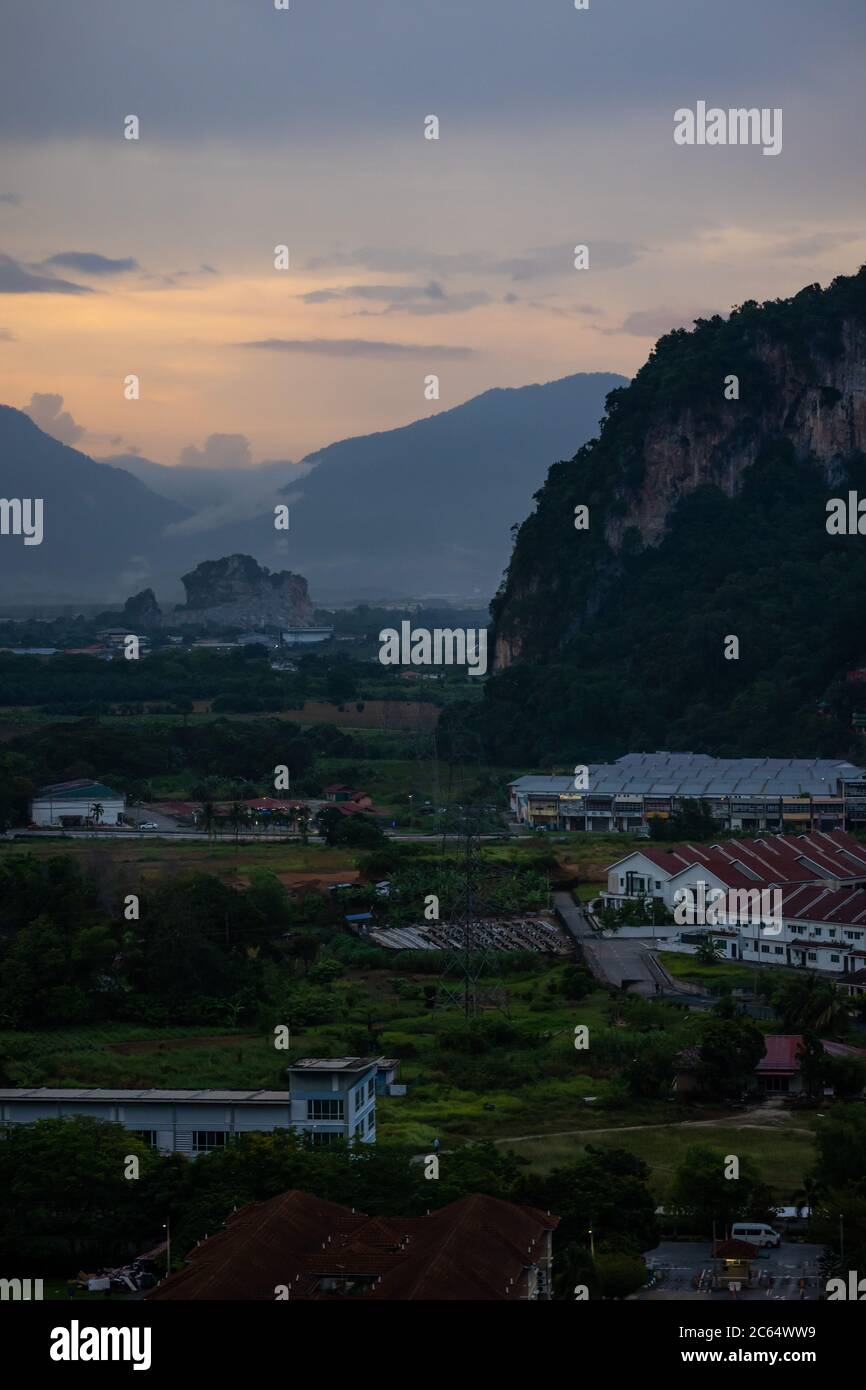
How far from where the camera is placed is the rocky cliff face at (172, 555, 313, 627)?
182000 mm

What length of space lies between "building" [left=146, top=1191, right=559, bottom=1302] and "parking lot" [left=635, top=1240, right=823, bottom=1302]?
1099mm

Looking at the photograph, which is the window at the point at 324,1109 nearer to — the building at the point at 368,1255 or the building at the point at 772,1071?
the building at the point at 368,1255

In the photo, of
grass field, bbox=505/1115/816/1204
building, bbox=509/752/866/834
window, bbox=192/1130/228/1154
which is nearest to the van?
grass field, bbox=505/1115/816/1204

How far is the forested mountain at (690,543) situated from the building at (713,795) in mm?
10952

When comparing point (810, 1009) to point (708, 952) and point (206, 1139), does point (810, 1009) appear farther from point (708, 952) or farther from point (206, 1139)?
point (206, 1139)

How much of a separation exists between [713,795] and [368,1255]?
1660 inches

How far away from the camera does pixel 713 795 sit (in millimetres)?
58094

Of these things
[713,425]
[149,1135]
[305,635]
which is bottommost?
[149,1135]

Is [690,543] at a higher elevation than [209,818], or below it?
higher

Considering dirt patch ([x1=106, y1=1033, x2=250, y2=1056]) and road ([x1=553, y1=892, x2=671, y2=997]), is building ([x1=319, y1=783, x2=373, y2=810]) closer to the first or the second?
road ([x1=553, y1=892, x2=671, y2=997])
